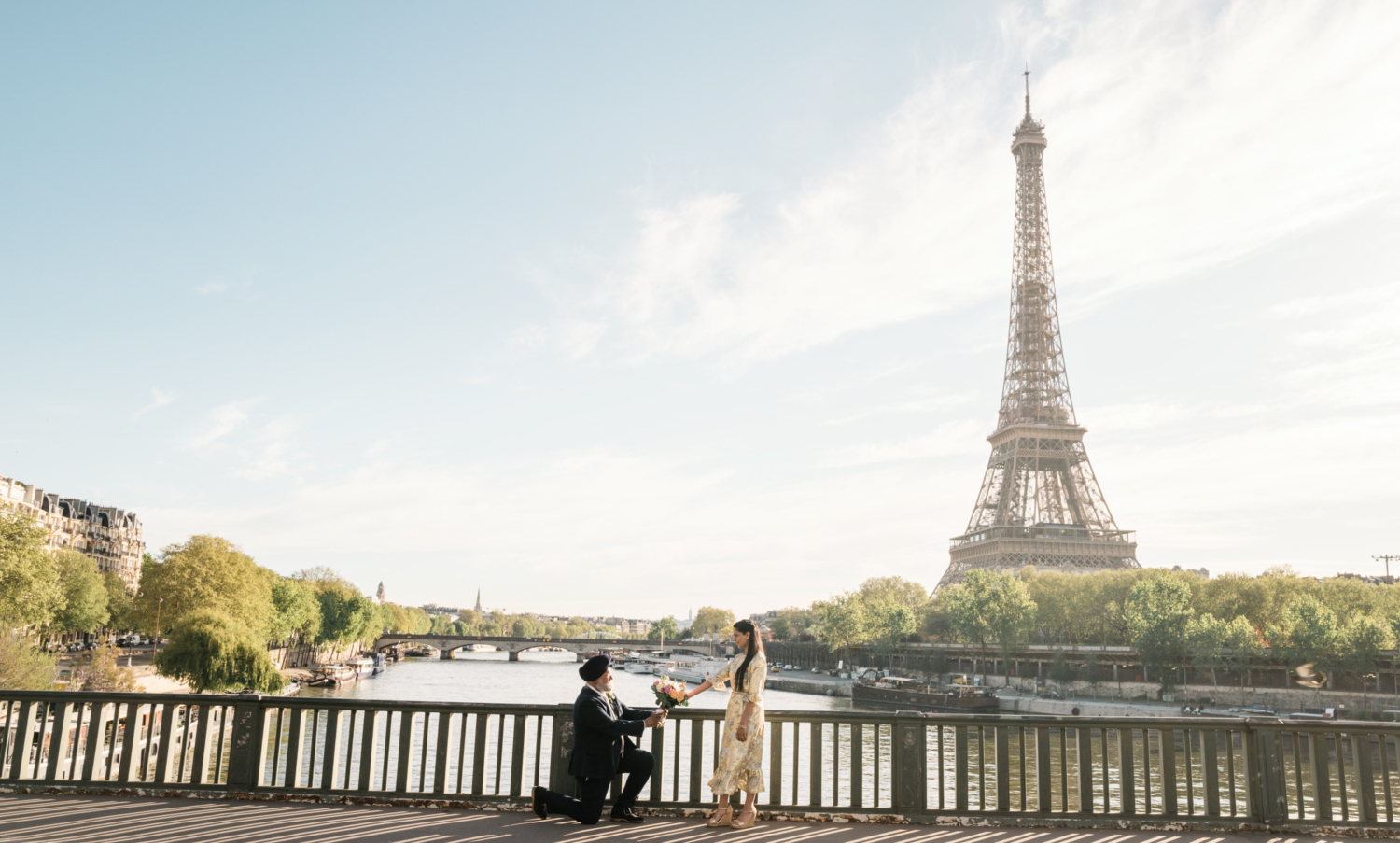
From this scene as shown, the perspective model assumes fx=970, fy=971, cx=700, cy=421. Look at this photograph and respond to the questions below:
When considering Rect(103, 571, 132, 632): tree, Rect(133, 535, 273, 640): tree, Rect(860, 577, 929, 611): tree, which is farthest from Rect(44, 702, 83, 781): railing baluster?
Rect(860, 577, 929, 611): tree

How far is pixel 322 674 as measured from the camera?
69.9 m

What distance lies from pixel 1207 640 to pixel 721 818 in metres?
59.8

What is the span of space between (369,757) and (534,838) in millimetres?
1846

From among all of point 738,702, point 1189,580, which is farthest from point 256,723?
point 1189,580

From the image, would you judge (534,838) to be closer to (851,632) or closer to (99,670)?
(99,670)

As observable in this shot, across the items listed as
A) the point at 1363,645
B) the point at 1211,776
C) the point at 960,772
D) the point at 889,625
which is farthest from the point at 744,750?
the point at 889,625

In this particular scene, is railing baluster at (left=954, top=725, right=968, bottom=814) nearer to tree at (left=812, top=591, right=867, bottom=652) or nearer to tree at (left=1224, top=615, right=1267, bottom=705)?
tree at (left=1224, top=615, right=1267, bottom=705)

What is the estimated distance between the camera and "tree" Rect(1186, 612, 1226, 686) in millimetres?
58000

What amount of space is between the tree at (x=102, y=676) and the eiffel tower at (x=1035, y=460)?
68.8m

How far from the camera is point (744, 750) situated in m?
7.75

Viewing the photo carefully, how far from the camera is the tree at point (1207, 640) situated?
190ft

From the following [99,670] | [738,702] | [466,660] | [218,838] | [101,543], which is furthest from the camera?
[466,660]

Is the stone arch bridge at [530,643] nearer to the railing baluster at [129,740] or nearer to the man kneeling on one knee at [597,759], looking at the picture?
the railing baluster at [129,740]

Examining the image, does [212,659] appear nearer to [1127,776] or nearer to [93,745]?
[93,745]
